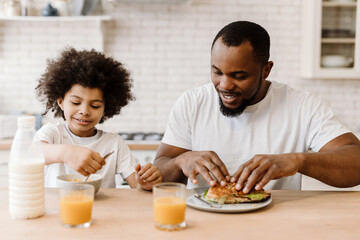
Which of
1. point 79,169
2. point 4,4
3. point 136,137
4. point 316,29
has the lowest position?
point 136,137

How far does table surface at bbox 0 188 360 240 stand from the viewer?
1.19 m

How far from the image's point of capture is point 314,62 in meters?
3.76

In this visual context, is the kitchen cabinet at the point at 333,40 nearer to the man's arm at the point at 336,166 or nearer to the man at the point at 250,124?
the man at the point at 250,124

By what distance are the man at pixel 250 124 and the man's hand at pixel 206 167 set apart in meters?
0.02

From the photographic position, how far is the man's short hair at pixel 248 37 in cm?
186

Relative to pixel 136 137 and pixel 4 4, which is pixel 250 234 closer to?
pixel 136 137

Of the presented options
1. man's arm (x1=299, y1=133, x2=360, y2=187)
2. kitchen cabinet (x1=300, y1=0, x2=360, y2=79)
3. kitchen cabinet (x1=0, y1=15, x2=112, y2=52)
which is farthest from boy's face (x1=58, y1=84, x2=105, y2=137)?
kitchen cabinet (x1=300, y1=0, x2=360, y2=79)

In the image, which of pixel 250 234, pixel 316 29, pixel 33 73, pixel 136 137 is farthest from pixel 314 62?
pixel 250 234

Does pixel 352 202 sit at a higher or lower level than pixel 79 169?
lower

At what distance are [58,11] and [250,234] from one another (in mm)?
3183

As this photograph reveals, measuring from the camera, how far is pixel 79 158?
1.46 meters

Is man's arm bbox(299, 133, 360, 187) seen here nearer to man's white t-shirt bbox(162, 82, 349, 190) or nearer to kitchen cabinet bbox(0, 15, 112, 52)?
man's white t-shirt bbox(162, 82, 349, 190)

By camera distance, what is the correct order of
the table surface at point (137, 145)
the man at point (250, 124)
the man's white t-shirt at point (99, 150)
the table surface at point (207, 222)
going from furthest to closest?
the table surface at point (137, 145) → the man's white t-shirt at point (99, 150) → the man at point (250, 124) → the table surface at point (207, 222)

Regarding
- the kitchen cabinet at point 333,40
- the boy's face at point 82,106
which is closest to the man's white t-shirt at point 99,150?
the boy's face at point 82,106
